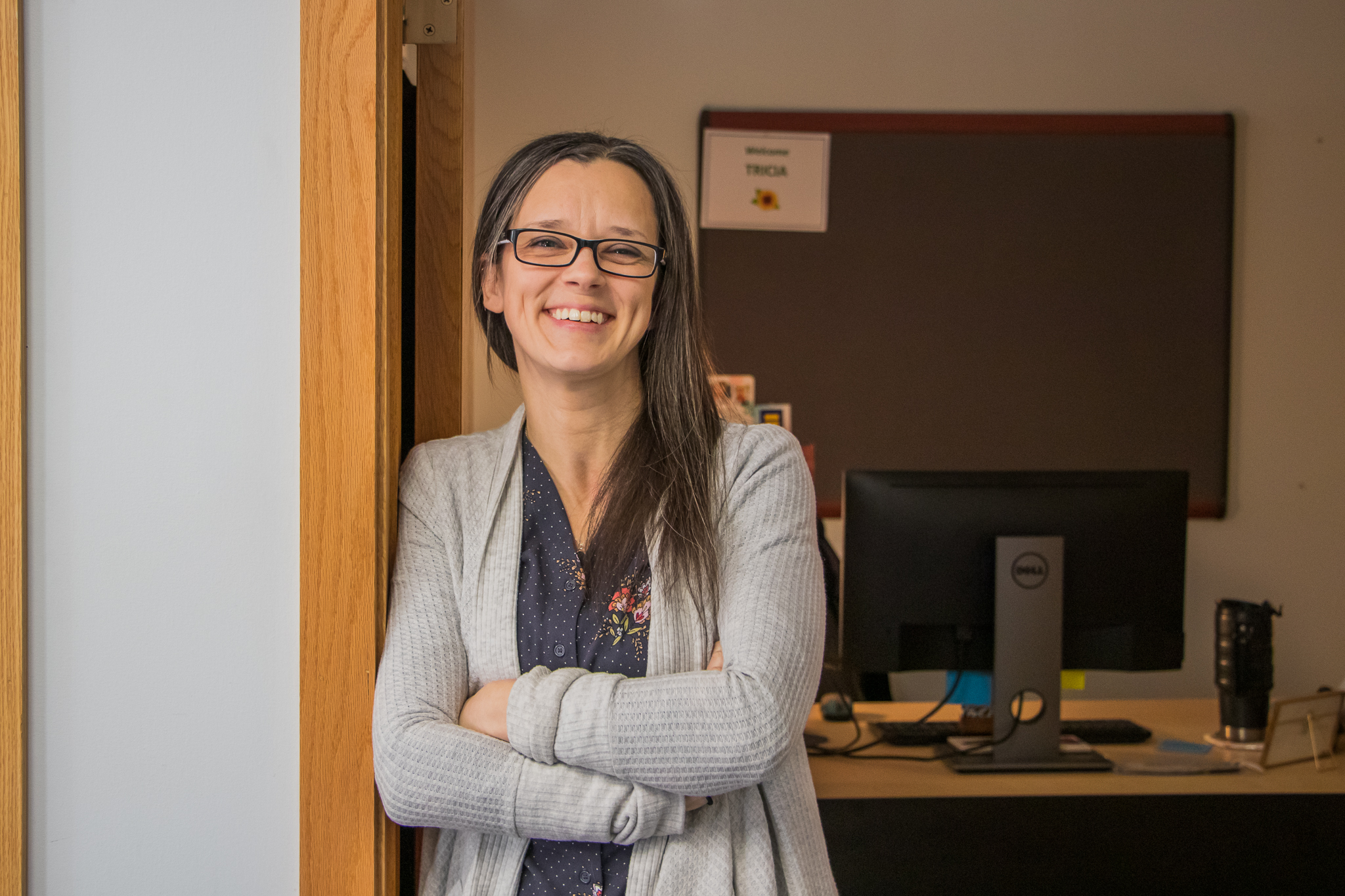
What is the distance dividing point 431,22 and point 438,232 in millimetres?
261

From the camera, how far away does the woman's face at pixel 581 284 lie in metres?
1.18

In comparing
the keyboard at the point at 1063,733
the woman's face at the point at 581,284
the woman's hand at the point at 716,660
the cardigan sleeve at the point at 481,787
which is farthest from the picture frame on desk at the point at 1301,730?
the woman's face at the point at 581,284

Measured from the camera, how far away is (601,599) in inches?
46.8

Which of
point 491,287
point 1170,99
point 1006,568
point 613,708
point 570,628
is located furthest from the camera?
point 1170,99

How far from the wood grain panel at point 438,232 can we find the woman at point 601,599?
2.3 inches

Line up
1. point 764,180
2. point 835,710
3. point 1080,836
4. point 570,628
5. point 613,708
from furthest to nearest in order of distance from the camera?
point 764,180, point 835,710, point 1080,836, point 570,628, point 613,708

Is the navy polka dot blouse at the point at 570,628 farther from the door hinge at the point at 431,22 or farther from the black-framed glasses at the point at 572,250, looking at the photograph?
the door hinge at the point at 431,22

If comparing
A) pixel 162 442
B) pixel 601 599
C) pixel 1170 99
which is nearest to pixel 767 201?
pixel 1170 99

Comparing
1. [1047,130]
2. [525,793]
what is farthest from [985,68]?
[525,793]

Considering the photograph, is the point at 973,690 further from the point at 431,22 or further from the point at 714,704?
the point at 431,22

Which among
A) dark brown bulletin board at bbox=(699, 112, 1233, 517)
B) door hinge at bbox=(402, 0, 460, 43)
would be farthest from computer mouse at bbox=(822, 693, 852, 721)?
door hinge at bbox=(402, 0, 460, 43)

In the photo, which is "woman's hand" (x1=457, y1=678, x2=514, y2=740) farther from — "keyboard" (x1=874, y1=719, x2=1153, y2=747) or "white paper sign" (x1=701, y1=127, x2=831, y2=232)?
"white paper sign" (x1=701, y1=127, x2=831, y2=232)

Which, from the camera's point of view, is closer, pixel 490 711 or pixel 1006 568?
pixel 490 711

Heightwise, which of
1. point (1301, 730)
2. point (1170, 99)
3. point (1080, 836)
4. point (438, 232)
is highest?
point (1170, 99)
